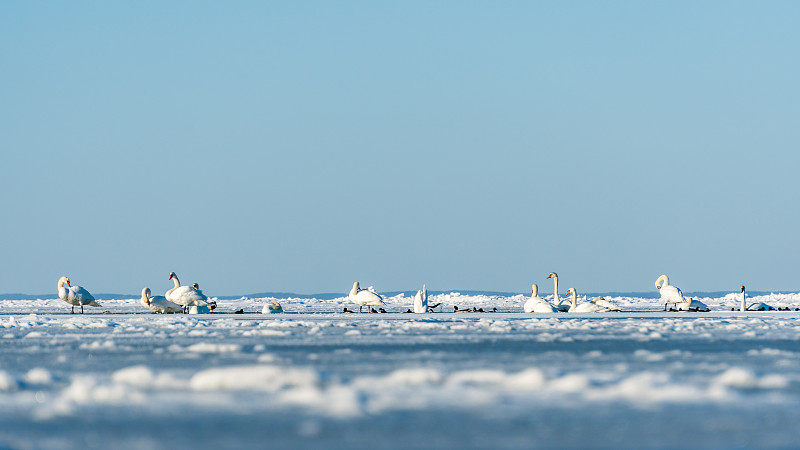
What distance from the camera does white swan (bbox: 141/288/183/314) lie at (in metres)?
30.3

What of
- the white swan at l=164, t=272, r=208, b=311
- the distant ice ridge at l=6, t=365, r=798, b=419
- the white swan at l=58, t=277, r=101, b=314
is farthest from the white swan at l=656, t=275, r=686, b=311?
the distant ice ridge at l=6, t=365, r=798, b=419

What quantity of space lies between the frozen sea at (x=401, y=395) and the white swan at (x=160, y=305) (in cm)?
1724

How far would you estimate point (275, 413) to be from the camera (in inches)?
255

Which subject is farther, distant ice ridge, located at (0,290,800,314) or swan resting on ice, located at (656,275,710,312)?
distant ice ridge, located at (0,290,800,314)

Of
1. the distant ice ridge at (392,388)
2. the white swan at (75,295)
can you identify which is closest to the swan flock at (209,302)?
the white swan at (75,295)

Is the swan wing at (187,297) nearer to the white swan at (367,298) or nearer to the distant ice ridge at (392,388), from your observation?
the white swan at (367,298)

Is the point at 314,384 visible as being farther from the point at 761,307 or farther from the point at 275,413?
the point at 761,307

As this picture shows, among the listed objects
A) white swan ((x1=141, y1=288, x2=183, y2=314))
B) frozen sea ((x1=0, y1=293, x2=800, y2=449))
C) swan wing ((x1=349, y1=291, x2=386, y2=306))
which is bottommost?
frozen sea ((x1=0, y1=293, x2=800, y2=449))

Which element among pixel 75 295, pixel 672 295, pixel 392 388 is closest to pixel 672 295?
pixel 672 295

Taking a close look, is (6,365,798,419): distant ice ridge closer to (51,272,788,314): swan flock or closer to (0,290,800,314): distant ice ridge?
(51,272,788,314): swan flock

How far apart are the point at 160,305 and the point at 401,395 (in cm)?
2428

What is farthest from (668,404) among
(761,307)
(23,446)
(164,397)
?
(761,307)

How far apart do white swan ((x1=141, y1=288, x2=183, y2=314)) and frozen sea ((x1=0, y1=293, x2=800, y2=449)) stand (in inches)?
679

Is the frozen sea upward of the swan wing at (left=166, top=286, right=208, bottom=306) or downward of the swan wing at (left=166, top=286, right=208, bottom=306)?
downward
